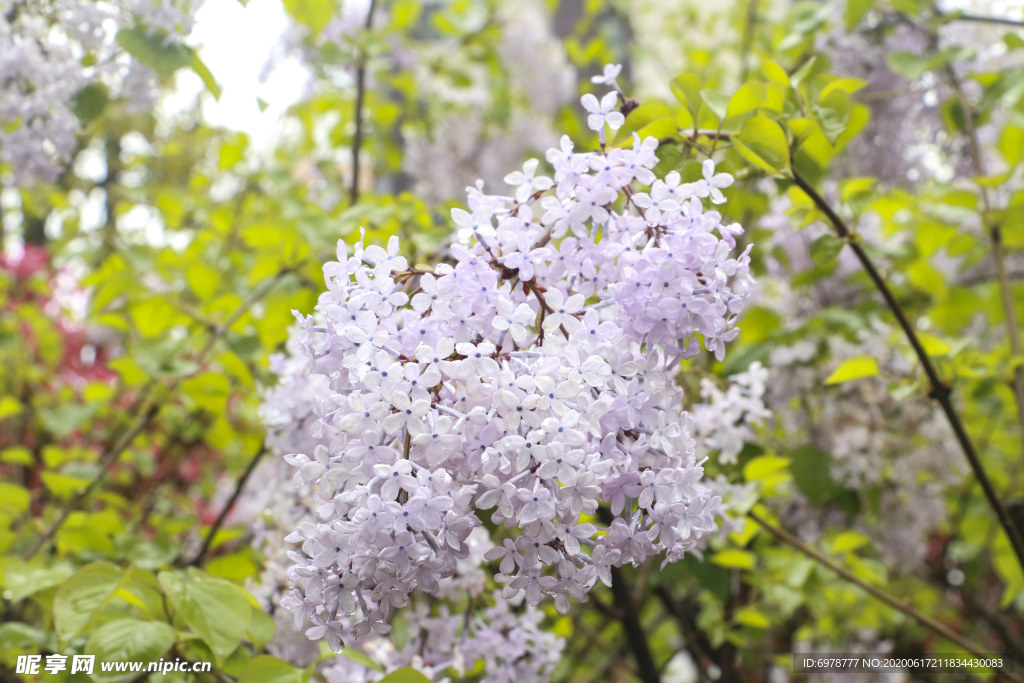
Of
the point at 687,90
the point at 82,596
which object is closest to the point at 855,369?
the point at 687,90

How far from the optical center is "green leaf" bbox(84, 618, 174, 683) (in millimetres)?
728

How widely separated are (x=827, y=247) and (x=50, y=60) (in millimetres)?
A: 1284

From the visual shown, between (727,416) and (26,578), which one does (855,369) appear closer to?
(727,416)

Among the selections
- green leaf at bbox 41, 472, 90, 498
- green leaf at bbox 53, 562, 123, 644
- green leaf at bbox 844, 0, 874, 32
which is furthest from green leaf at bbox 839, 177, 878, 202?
green leaf at bbox 41, 472, 90, 498

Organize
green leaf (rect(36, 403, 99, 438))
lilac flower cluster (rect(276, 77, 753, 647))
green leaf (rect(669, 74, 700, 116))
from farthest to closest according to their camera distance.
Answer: green leaf (rect(36, 403, 99, 438)), green leaf (rect(669, 74, 700, 116)), lilac flower cluster (rect(276, 77, 753, 647))

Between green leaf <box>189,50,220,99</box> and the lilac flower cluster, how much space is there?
29.0 inches

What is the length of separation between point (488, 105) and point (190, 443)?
1.67 m

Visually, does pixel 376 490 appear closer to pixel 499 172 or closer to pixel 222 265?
pixel 222 265

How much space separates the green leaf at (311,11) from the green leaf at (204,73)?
19cm

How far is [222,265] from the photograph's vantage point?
6.81ft

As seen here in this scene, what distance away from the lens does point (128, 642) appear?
736 millimetres

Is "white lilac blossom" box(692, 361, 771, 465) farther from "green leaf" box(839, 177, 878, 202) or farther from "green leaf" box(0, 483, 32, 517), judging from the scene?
"green leaf" box(0, 483, 32, 517)

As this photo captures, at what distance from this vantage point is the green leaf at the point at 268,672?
70 cm

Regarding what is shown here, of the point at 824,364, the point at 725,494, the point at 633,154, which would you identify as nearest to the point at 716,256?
the point at 633,154
